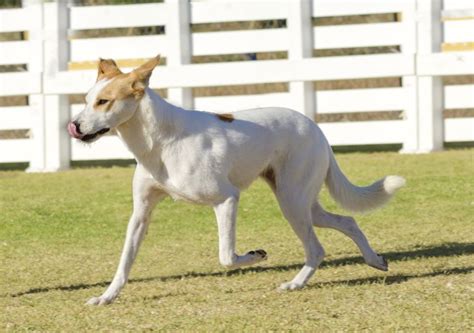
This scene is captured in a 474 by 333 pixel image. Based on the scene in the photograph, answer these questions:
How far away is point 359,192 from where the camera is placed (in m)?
8.32

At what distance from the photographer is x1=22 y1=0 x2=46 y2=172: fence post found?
15.8 m

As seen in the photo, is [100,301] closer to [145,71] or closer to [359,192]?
[145,71]

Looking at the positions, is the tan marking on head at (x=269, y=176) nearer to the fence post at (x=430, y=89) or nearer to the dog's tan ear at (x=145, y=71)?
the dog's tan ear at (x=145, y=71)

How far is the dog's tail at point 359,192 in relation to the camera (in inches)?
323

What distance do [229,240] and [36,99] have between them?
9112 mm

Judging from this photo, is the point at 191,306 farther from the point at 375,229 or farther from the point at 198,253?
the point at 375,229

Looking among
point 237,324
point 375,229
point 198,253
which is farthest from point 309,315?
point 375,229

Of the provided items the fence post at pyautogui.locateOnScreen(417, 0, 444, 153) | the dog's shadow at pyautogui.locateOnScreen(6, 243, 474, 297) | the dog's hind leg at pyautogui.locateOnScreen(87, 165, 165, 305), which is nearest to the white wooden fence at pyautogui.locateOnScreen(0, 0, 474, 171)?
the fence post at pyautogui.locateOnScreen(417, 0, 444, 153)

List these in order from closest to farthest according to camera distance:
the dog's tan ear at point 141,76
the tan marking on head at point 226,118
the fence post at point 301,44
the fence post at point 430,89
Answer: the dog's tan ear at point 141,76
the tan marking on head at point 226,118
the fence post at point 430,89
the fence post at point 301,44

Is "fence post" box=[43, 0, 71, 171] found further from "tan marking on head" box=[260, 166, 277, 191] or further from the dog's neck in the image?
the dog's neck

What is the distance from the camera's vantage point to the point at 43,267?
29.7 ft

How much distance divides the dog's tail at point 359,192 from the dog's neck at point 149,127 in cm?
128

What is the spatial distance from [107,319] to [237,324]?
2.41 ft

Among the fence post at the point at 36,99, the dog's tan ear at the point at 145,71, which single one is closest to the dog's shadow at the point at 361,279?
the dog's tan ear at the point at 145,71
